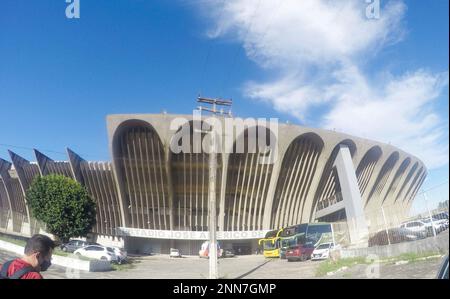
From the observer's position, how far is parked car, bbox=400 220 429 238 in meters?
13.3

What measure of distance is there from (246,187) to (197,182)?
709 centimetres

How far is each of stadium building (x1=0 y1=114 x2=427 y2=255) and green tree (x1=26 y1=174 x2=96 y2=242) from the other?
1013cm

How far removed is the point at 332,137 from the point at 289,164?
22.7 feet

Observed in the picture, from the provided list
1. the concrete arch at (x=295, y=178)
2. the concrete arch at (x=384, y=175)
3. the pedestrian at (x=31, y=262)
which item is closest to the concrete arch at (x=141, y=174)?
the concrete arch at (x=295, y=178)

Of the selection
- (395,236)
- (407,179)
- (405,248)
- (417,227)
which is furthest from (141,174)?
(407,179)

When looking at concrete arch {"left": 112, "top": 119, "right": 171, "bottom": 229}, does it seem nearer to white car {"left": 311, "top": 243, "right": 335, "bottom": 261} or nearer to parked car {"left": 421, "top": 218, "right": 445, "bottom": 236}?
white car {"left": 311, "top": 243, "right": 335, "bottom": 261}

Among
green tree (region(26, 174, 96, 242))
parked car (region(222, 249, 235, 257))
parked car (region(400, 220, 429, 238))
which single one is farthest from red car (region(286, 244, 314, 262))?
green tree (region(26, 174, 96, 242))

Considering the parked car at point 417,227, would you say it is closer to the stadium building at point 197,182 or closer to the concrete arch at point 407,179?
the stadium building at point 197,182

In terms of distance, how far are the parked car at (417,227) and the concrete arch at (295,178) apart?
2859cm

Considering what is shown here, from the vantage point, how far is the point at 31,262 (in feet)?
11.0

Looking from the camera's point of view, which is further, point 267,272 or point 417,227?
point 267,272

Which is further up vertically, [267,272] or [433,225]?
[433,225]

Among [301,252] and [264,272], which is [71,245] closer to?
[264,272]

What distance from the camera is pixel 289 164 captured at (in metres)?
44.5
